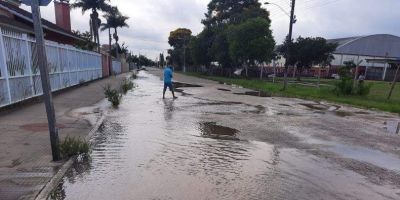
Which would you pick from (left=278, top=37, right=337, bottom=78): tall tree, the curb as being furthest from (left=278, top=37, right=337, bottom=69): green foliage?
the curb

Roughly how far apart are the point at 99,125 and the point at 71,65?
12.1 metres

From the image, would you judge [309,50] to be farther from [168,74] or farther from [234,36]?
[168,74]

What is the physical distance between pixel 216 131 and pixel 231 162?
3.03m

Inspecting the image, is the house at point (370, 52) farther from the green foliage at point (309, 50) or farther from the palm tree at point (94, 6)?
the palm tree at point (94, 6)

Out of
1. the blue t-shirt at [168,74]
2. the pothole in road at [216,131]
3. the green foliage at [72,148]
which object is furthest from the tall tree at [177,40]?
the green foliage at [72,148]

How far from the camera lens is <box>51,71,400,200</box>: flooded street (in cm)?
528

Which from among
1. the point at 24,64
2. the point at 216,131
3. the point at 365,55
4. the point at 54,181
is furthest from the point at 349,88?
the point at 365,55

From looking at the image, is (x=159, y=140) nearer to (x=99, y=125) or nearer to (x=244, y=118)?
(x=99, y=125)

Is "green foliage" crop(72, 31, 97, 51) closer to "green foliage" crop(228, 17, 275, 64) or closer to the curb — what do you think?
"green foliage" crop(228, 17, 275, 64)

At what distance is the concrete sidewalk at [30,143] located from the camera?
5.05 meters

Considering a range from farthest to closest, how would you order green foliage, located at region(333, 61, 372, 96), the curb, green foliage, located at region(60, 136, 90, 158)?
green foliage, located at region(333, 61, 372, 96), green foliage, located at region(60, 136, 90, 158), the curb

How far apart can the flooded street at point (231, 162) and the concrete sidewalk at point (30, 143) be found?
1.40ft

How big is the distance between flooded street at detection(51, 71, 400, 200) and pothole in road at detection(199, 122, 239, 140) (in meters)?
0.03

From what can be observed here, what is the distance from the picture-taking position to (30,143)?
727 centimetres
